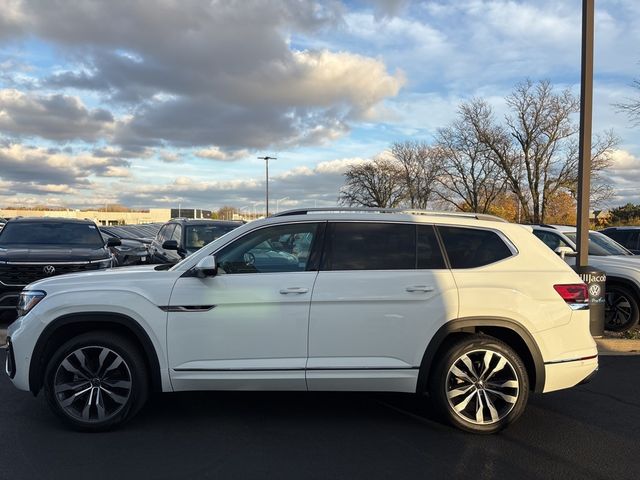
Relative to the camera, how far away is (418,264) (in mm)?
4613

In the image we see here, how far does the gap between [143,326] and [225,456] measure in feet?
4.02

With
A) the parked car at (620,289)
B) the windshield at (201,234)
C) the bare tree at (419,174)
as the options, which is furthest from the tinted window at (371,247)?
the bare tree at (419,174)

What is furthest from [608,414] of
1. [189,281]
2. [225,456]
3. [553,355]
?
[189,281]

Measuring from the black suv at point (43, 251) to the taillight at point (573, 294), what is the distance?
711 cm

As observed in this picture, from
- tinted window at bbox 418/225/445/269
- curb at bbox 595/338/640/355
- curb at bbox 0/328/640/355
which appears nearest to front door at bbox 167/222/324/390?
tinted window at bbox 418/225/445/269

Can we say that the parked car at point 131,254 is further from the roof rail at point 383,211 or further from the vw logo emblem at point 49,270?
the roof rail at point 383,211

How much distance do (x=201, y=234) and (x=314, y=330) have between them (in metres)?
6.82

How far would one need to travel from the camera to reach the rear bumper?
454cm

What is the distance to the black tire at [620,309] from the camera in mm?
8555

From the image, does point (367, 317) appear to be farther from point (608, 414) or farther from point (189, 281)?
point (608, 414)

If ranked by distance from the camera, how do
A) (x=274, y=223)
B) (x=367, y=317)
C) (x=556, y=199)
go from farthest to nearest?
1. (x=556, y=199)
2. (x=274, y=223)
3. (x=367, y=317)

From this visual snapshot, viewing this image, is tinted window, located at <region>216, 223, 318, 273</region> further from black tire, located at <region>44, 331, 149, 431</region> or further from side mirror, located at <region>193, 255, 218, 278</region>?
black tire, located at <region>44, 331, 149, 431</region>

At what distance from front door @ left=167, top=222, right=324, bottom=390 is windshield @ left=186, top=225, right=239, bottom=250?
20.2ft

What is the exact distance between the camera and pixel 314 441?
434cm
